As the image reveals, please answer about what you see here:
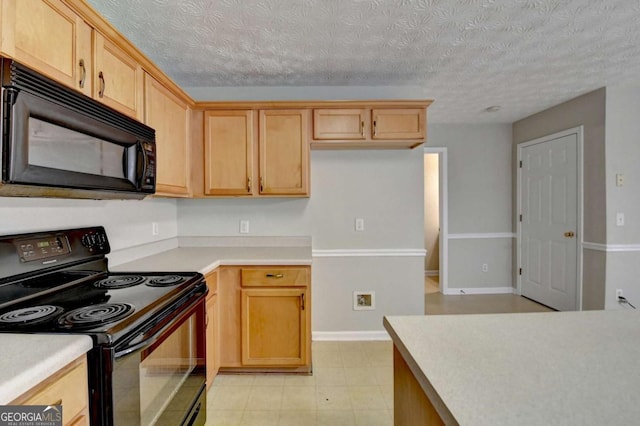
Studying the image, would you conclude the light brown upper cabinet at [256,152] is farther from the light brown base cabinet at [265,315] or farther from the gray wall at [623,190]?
the gray wall at [623,190]

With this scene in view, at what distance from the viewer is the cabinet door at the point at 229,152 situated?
8.75 feet

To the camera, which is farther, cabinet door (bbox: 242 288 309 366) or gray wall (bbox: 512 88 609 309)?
gray wall (bbox: 512 88 609 309)

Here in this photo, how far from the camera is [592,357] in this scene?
819mm

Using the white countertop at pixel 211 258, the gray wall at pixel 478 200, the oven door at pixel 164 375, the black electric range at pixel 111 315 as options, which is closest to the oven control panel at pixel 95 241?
the black electric range at pixel 111 315

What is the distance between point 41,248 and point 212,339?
1170 mm

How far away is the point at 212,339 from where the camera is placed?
2223 mm

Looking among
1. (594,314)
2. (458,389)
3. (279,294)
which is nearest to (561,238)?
(594,314)

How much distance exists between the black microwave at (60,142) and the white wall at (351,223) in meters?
1.43

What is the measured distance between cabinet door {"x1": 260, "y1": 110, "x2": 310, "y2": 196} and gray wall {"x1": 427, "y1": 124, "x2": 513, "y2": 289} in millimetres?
2410

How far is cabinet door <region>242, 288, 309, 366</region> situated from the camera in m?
2.34

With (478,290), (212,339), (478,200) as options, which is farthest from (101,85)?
(478,290)

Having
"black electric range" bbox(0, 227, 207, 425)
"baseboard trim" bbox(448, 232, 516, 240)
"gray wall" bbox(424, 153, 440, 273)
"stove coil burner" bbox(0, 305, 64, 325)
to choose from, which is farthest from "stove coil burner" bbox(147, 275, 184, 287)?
"gray wall" bbox(424, 153, 440, 273)

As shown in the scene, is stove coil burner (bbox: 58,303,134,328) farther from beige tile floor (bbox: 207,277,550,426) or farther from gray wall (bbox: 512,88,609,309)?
gray wall (bbox: 512,88,609,309)

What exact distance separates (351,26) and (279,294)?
1859 mm
